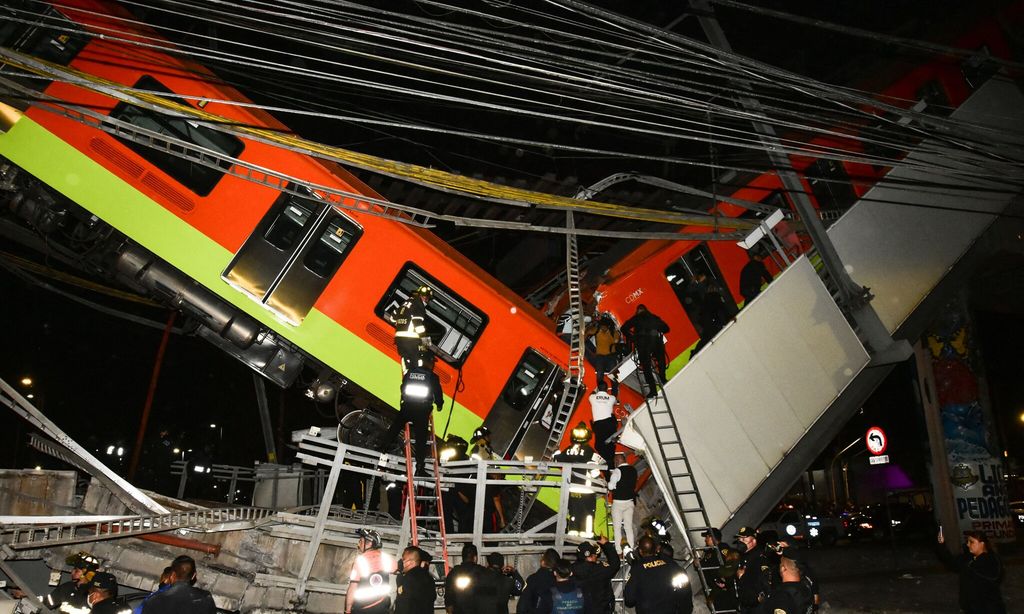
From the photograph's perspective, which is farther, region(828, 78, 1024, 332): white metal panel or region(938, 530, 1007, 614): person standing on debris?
region(828, 78, 1024, 332): white metal panel

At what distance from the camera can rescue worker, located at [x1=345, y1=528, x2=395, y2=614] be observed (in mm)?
5341

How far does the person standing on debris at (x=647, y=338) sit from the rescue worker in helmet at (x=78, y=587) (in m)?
6.60

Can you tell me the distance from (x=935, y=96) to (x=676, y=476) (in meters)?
9.34

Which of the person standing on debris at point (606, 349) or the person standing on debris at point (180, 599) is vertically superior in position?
the person standing on debris at point (606, 349)

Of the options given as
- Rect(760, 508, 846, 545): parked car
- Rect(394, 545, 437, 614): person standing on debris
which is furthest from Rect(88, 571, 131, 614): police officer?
Rect(760, 508, 846, 545): parked car

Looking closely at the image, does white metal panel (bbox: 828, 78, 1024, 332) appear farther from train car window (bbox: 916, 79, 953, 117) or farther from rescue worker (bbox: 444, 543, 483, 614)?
rescue worker (bbox: 444, 543, 483, 614)

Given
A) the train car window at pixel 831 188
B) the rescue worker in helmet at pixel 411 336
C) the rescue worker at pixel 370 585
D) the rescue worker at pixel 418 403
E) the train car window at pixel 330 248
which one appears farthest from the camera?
the train car window at pixel 831 188

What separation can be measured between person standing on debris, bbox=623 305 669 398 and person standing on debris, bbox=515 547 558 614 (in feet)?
12.8

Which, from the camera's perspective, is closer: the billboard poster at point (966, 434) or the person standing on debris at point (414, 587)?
the person standing on debris at point (414, 587)

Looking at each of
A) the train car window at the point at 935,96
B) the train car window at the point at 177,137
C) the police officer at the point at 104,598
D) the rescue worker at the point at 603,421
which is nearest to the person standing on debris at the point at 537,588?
the rescue worker at the point at 603,421

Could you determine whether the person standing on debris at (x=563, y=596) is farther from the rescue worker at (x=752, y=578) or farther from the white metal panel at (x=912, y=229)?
the white metal panel at (x=912, y=229)

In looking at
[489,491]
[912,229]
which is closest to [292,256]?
[489,491]

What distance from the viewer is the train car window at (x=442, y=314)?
9.34 m

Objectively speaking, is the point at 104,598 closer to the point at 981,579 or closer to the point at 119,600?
the point at 119,600
